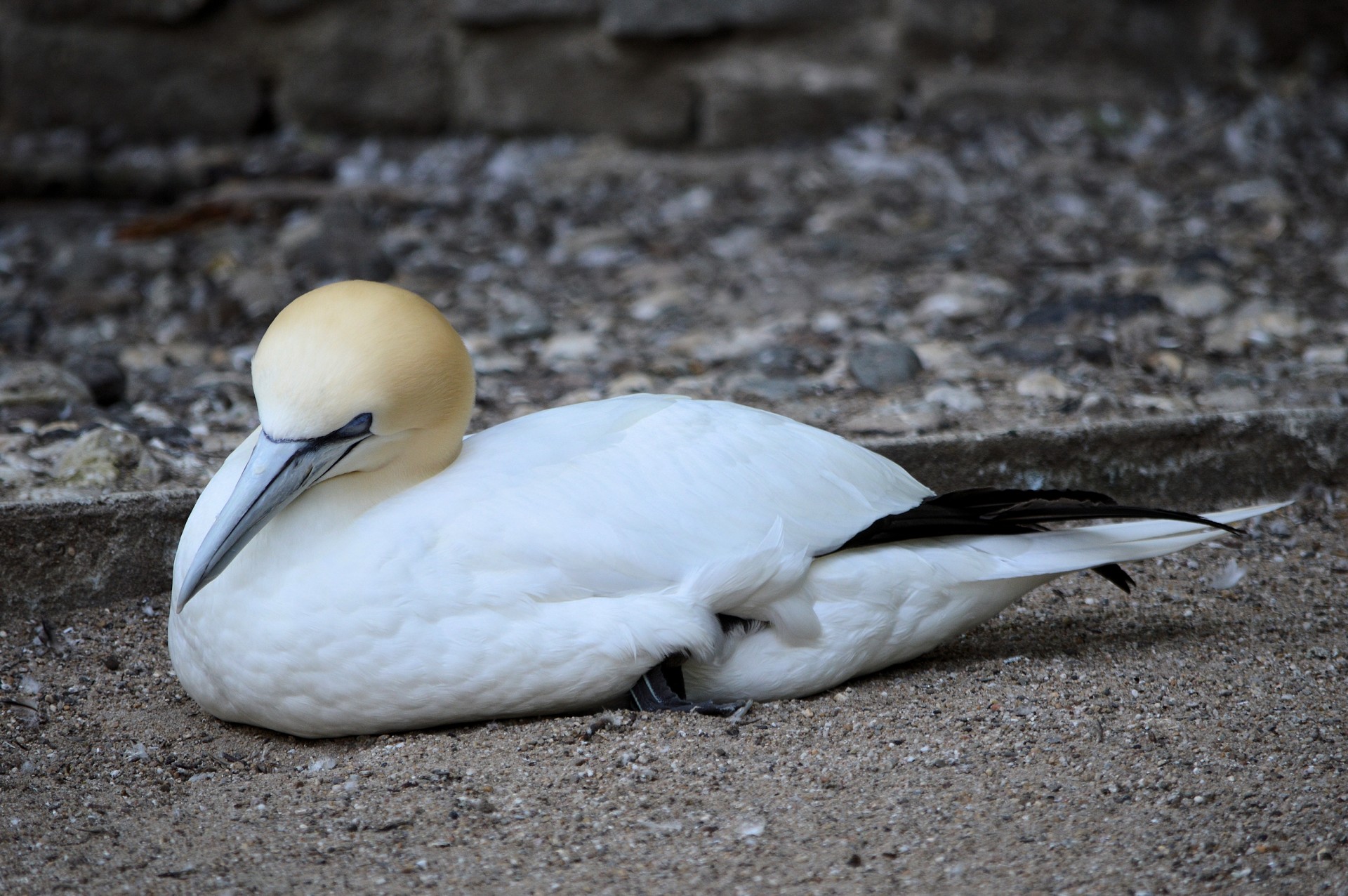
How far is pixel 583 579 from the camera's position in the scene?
7.31 ft

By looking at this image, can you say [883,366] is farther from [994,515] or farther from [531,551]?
[531,551]

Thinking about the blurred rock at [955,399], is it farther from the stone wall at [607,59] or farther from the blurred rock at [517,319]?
the stone wall at [607,59]

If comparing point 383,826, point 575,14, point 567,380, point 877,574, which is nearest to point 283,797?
point 383,826

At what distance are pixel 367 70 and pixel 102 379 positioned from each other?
2.84 metres

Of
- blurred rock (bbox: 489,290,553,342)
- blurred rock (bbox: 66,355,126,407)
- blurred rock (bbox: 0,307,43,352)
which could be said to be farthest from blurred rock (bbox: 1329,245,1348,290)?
blurred rock (bbox: 0,307,43,352)

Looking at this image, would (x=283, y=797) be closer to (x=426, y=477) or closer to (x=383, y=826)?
(x=383, y=826)

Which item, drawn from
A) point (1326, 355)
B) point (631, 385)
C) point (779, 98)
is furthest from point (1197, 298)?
point (779, 98)

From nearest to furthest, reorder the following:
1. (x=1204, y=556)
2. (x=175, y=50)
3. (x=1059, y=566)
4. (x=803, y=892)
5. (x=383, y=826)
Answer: (x=803, y=892) < (x=383, y=826) < (x=1059, y=566) < (x=1204, y=556) < (x=175, y=50)

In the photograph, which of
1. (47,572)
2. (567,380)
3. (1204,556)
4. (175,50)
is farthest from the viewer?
(175,50)

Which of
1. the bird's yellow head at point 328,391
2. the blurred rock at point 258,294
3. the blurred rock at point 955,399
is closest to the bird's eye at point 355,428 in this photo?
the bird's yellow head at point 328,391

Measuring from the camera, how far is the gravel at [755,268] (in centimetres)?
358

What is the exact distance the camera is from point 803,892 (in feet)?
5.96

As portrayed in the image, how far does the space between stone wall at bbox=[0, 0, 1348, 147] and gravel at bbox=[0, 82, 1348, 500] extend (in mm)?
147

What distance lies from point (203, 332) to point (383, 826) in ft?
8.99
